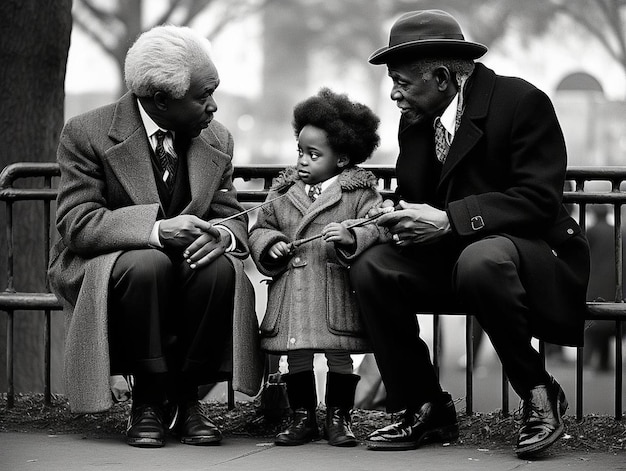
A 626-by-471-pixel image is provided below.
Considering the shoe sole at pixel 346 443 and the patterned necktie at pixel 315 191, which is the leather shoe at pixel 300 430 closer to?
the shoe sole at pixel 346 443

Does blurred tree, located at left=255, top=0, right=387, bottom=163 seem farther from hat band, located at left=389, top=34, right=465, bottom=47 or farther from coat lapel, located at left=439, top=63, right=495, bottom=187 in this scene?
coat lapel, located at left=439, top=63, right=495, bottom=187

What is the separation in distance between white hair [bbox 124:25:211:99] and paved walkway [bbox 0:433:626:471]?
1505 millimetres

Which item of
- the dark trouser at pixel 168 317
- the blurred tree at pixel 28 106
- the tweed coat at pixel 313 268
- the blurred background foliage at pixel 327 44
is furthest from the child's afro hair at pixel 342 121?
the blurred background foliage at pixel 327 44

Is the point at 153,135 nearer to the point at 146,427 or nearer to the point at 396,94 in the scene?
the point at 396,94

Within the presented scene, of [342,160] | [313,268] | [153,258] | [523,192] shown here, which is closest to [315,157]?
[342,160]

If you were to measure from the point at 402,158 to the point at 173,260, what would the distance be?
1082mm

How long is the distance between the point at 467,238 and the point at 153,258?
1.29 meters

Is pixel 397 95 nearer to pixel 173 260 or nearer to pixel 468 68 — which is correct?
pixel 468 68

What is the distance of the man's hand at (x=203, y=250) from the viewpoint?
514 centimetres

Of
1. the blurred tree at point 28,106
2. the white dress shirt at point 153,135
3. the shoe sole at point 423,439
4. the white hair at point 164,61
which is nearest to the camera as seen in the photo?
the shoe sole at point 423,439

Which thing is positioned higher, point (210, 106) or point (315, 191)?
point (210, 106)

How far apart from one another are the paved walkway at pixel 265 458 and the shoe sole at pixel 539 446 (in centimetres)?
3

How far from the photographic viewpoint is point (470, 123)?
508cm

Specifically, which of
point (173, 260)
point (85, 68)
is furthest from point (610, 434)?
point (85, 68)
